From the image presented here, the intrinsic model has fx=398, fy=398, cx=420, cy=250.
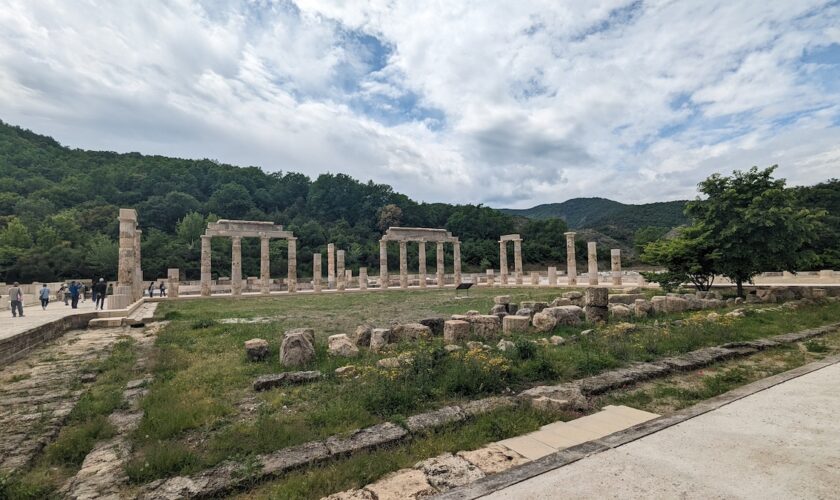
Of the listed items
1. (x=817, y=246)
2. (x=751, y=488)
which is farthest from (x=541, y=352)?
(x=817, y=246)

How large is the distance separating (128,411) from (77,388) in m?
2.31

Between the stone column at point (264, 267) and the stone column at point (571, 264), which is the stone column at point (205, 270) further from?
the stone column at point (571, 264)

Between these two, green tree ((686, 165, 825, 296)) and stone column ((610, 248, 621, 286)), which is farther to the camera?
stone column ((610, 248, 621, 286))

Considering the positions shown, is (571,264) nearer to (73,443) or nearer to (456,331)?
(456,331)

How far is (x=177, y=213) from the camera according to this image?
7012cm

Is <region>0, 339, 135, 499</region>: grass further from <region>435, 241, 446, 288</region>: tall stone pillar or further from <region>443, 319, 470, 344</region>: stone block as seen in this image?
<region>435, 241, 446, 288</region>: tall stone pillar

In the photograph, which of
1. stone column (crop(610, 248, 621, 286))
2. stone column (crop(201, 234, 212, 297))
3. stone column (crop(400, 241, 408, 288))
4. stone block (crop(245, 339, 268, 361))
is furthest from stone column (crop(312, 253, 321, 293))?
stone block (crop(245, 339, 268, 361))

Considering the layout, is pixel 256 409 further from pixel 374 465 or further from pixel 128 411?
pixel 374 465

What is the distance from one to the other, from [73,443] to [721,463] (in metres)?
7.09

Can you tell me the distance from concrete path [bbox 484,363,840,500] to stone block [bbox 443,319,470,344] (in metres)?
5.91

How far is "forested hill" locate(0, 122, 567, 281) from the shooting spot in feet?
158

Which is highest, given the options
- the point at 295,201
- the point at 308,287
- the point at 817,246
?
the point at 295,201

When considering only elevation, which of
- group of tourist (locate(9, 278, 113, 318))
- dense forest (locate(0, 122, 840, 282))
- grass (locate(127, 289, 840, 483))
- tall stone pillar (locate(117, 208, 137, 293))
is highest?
dense forest (locate(0, 122, 840, 282))

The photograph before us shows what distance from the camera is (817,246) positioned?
32.9 metres
